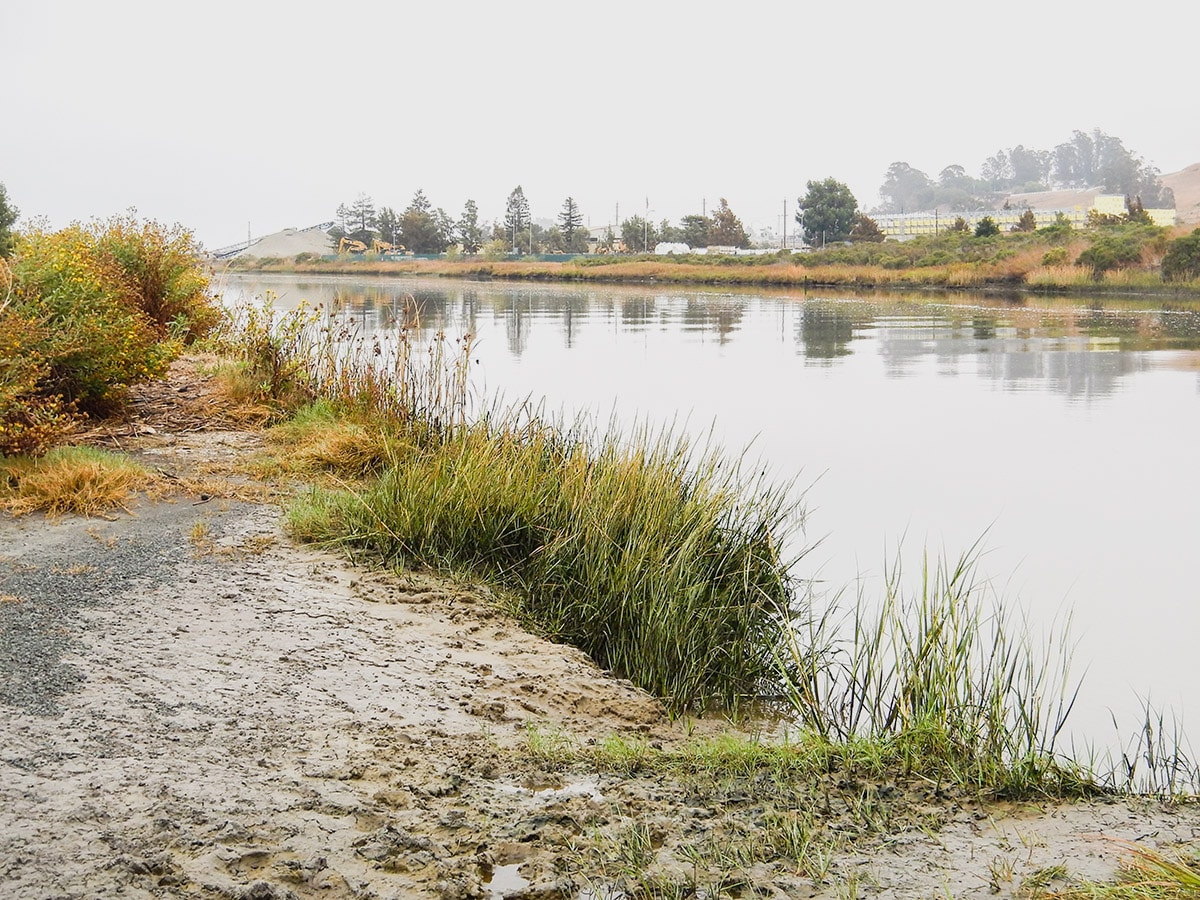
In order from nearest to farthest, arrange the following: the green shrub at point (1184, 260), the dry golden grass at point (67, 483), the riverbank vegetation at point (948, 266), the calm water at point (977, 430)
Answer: the dry golden grass at point (67, 483)
the calm water at point (977, 430)
the green shrub at point (1184, 260)
the riverbank vegetation at point (948, 266)

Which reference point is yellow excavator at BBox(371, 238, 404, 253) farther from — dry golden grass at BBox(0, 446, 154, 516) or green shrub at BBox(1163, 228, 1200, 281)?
dry golden grass at BBox(0, 446, 154, 516)

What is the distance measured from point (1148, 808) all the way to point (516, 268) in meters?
68.2

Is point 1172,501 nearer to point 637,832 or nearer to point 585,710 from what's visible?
point 585,710

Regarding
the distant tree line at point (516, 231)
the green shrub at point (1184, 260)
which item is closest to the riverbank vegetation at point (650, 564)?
the green shrub at point (1184, 260)

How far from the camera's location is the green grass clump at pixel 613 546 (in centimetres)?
524

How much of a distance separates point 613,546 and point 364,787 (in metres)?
2.58

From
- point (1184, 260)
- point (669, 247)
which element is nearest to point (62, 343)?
point (1184, 260)

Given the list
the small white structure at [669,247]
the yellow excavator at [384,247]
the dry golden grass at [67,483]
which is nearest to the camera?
the dry golden grass at [67,483]

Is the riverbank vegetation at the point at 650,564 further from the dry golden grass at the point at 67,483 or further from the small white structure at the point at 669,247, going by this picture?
the small white structure at the point at 669,247

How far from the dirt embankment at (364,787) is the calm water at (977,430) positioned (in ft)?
6.93

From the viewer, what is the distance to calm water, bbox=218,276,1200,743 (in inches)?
267

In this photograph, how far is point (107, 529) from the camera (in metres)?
6.20

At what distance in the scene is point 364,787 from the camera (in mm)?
3447

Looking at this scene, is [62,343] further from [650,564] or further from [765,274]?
[765,274]
